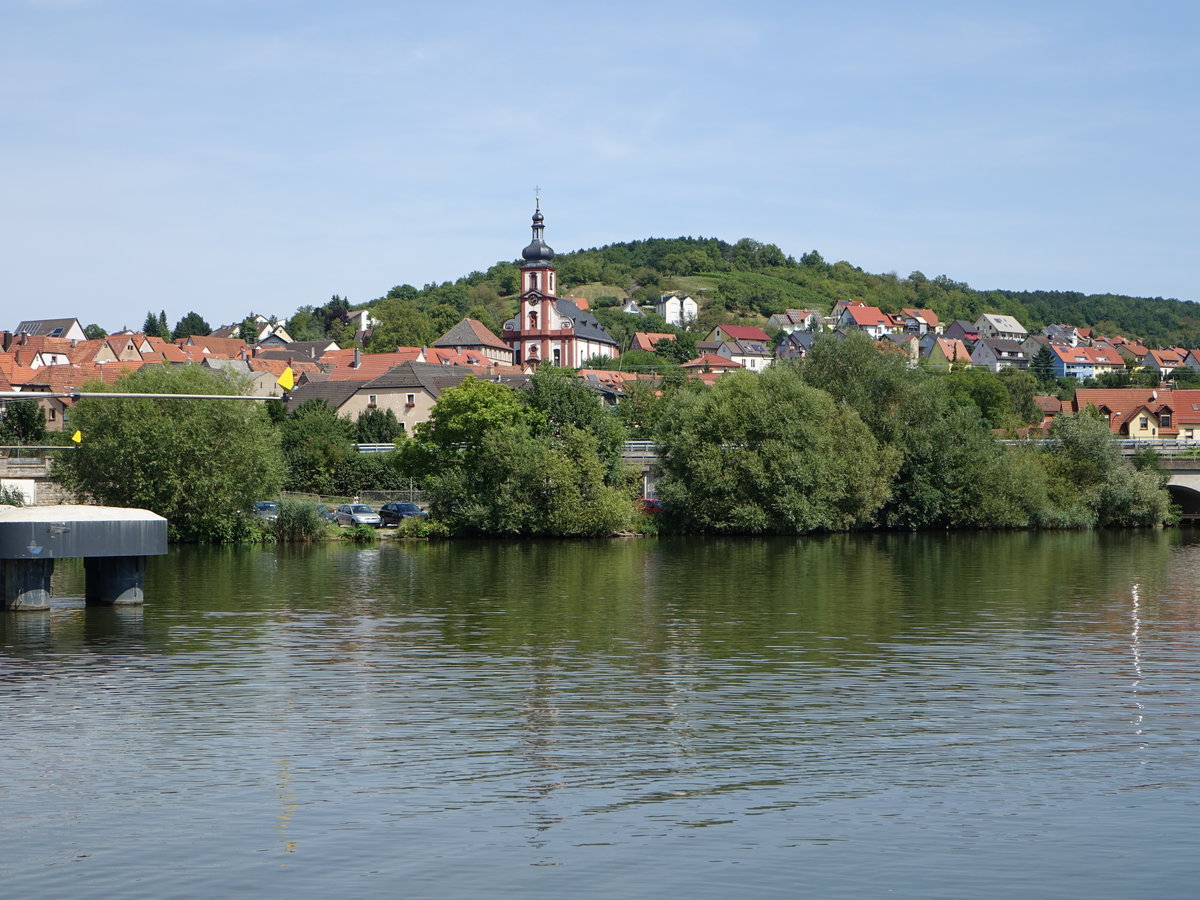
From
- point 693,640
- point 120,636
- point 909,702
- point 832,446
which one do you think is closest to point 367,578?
point 120,636

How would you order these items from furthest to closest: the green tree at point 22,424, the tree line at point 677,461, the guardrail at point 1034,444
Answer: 1. the green tree at point 22,424
2. the guardrail at point 1034,444
3. the tree line at point 677,461

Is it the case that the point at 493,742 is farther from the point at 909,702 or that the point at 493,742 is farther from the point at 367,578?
the point at 367,578

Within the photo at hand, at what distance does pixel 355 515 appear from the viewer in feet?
262

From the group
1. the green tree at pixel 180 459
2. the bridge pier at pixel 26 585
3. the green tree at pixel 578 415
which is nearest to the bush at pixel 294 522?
the green tree at pixel 180 459

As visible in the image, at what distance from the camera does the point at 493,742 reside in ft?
76.2

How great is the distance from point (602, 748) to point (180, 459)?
5380cm

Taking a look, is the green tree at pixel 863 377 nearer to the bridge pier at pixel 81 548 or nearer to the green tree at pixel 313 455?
the green tree at pixel 313 455

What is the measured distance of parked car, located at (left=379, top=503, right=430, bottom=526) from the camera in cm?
8219

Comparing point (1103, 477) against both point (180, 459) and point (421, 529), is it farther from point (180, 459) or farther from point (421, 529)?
point (180, 459)

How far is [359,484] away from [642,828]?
78077 millimetres

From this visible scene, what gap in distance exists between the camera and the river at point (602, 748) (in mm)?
16641

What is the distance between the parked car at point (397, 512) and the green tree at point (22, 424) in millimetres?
35906

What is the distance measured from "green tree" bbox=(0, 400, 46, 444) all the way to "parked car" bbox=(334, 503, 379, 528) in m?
35.7

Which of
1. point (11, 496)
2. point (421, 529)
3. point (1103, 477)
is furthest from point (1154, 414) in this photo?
point (11, 496)
